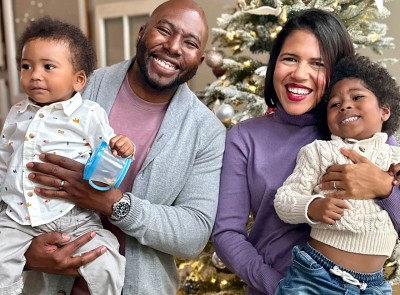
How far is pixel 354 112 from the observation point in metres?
1.32

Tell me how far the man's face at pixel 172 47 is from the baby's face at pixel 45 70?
270 millimetres

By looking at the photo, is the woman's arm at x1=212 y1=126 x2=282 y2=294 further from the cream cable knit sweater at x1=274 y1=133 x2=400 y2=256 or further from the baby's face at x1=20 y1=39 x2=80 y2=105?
the baby's face at x1=20 y1=39 x2=80 y2=105

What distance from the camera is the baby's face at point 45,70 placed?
139cm

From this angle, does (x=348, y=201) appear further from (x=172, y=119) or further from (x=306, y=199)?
(x=172, y=119)

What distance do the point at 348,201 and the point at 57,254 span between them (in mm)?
790

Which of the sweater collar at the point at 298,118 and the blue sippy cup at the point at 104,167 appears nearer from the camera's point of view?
the blue sippy cup at the point at 104,167

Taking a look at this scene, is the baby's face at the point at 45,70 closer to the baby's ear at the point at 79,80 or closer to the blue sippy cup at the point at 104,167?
the baby's ear at the point at 79,80

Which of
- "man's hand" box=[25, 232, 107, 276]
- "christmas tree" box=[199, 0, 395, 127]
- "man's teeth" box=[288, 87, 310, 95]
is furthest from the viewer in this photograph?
"christmas tree" box=[199, 0, 395, 127]

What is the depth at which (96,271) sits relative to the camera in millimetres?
1346

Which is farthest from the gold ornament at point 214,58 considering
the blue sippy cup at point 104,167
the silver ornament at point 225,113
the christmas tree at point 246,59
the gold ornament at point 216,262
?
the blue sippy cup at point 104,167

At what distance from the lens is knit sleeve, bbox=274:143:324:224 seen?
129 cm

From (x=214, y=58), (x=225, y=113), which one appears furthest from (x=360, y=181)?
(x=214, y=58)

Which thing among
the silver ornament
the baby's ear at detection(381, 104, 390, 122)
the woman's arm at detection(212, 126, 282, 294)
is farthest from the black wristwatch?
the silver ornament

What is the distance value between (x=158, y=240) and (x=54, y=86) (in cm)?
53
